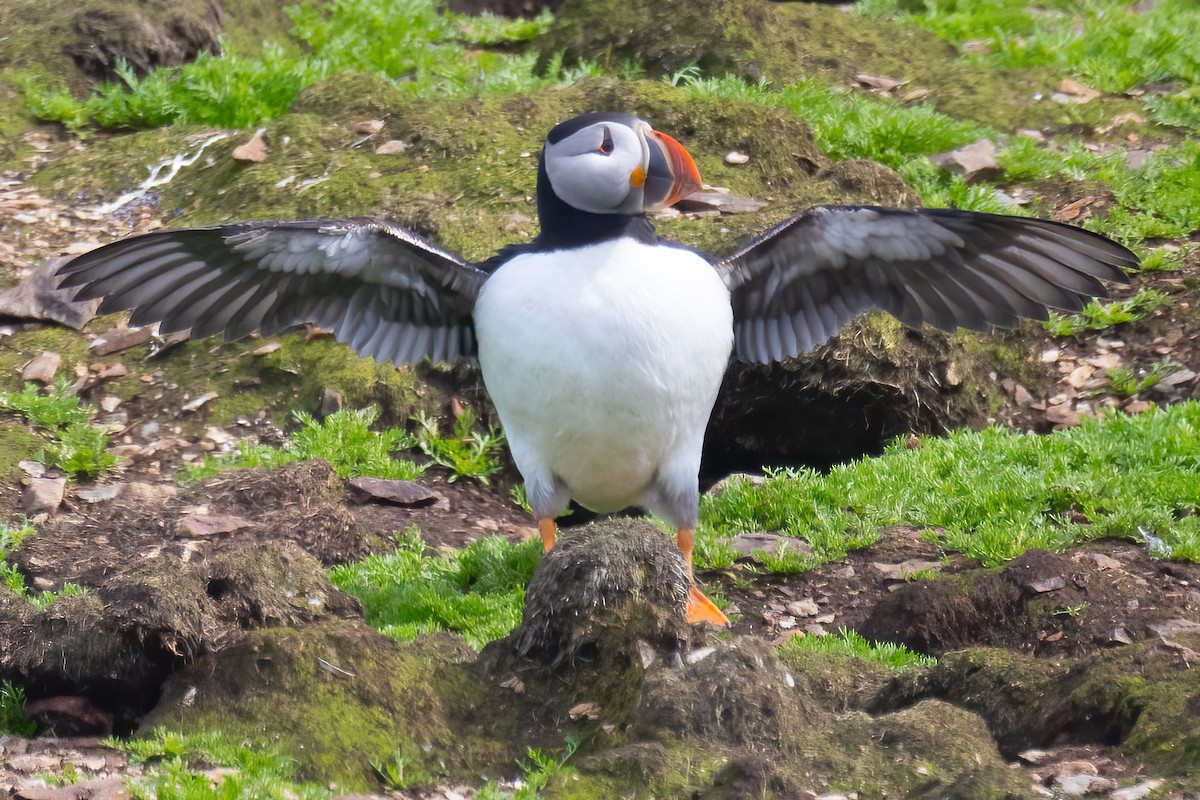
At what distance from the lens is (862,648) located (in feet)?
16.2

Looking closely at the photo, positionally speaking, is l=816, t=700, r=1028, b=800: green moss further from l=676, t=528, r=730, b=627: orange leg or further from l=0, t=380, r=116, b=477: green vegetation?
l=0, t=380, r=116, b=477: green vegetation

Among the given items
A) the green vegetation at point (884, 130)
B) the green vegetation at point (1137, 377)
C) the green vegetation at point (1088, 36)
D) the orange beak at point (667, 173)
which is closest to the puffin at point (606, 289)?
the orange beak at point (667, 173)

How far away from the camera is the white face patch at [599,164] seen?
17.4 feet

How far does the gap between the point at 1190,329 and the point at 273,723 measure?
5.97 m

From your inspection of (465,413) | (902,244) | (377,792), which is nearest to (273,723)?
(377,792)

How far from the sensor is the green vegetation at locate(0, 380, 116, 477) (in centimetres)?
677

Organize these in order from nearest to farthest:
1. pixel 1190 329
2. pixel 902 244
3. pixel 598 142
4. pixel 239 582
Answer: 1. pixel 239 582
2. pixel 598 142
3. pixel 902 244
4. pixel 1190 329

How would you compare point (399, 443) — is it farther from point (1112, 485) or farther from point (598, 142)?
point (1112, 485)

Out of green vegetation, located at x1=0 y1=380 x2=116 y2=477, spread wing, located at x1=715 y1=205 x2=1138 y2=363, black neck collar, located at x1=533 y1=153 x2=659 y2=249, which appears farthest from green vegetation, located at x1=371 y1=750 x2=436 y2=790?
green vegetation, located at x1=0 y1=380 x2=116 y2=477

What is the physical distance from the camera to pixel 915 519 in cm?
623

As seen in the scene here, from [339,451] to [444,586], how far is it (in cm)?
151

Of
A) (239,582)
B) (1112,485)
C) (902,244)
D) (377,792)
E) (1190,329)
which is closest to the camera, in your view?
(377,792)

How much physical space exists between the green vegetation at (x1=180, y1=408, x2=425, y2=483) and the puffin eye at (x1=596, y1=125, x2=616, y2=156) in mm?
2338

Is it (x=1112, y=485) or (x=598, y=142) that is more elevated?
(x=598, y=142)
